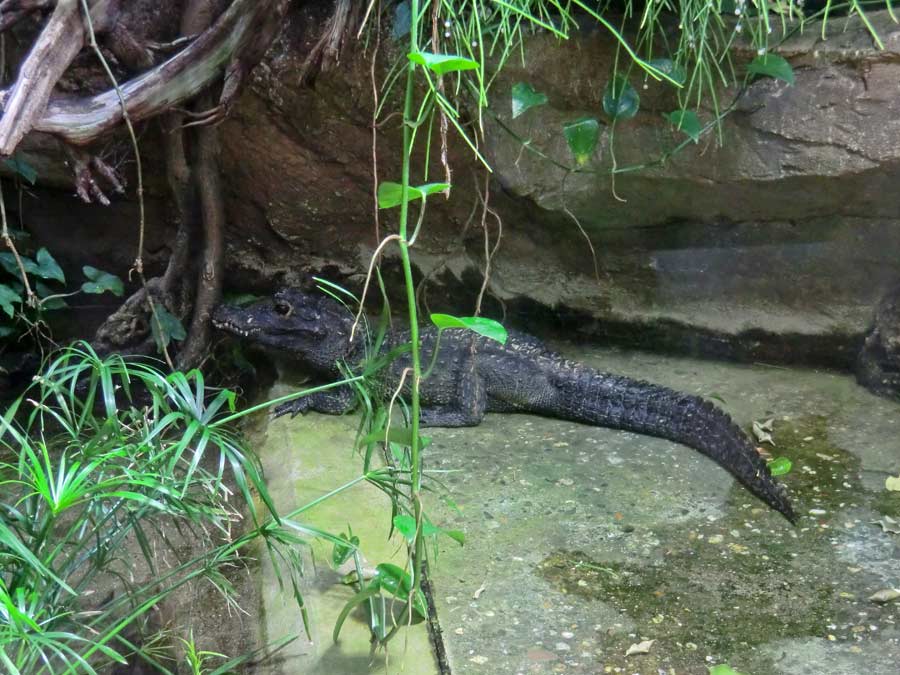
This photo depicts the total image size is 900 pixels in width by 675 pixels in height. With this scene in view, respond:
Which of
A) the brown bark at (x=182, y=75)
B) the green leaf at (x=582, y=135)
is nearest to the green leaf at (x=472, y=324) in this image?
the green leaf at (x=582, y=135)

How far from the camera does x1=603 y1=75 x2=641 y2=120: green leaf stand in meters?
3.43

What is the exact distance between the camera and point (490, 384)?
414 cm

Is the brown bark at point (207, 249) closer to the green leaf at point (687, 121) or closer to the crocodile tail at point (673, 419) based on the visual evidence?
the crocodile tail at point (673, 419)

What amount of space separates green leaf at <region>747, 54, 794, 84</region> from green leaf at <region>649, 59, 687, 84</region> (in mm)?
247

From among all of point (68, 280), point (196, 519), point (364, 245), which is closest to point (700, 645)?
point (196, 519)

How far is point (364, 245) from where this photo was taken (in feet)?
14.7

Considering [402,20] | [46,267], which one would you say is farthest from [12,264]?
[402,20]

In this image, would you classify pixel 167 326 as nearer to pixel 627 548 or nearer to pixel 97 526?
pixel 97 526

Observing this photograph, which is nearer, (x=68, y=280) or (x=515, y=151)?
(x=515, y=151)

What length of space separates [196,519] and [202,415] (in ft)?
0.93

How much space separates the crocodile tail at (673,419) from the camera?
3.12 meters

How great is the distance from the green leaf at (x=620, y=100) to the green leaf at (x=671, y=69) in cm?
15

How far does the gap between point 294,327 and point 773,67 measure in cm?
249

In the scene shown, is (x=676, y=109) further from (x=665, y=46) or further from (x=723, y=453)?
(x=723, y=453)
